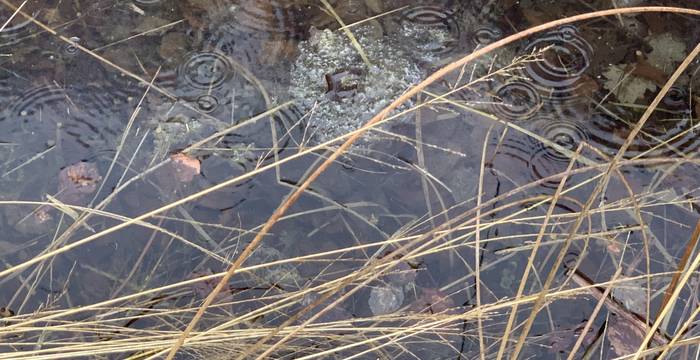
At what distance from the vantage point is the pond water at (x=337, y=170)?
1.62 m

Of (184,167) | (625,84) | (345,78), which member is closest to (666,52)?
(625,84)

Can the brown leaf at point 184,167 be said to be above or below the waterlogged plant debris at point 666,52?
below

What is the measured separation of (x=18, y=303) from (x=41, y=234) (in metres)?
0.19

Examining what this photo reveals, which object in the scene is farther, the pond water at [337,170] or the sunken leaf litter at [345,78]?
the sunken leaf litter at [345,78]

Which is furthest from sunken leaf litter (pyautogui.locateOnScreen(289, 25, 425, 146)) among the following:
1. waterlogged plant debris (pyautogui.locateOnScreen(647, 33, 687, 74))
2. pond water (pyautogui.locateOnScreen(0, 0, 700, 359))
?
waterlogged plant debris (pyautogui.locateOnScreen(647, 33, 687, 74))

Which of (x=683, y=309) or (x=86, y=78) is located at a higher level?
(x=86, y=78)

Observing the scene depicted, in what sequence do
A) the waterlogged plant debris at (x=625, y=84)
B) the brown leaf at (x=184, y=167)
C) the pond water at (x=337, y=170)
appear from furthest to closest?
the waterlogged plant debris at (x=625, y=84) < the brown leaf at (x=184, y=167) < the pond water at (x=337, y=170)

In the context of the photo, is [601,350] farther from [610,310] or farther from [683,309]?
[683,309]

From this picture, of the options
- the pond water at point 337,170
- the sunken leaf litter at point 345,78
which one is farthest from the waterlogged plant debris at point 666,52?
the sunken leaf litter at point 345,78

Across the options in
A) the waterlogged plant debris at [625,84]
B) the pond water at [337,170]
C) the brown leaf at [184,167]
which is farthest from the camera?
the waterlogged plant debris at [625,84]

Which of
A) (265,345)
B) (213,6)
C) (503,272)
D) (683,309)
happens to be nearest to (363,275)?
(265,345)

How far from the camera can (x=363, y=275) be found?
1500 mm

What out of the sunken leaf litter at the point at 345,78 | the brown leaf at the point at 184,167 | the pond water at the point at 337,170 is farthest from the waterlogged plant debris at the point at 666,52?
the brown leaf at the point at 184,167

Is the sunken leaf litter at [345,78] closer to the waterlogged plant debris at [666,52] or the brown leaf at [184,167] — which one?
the brown leaf at [184,167]
